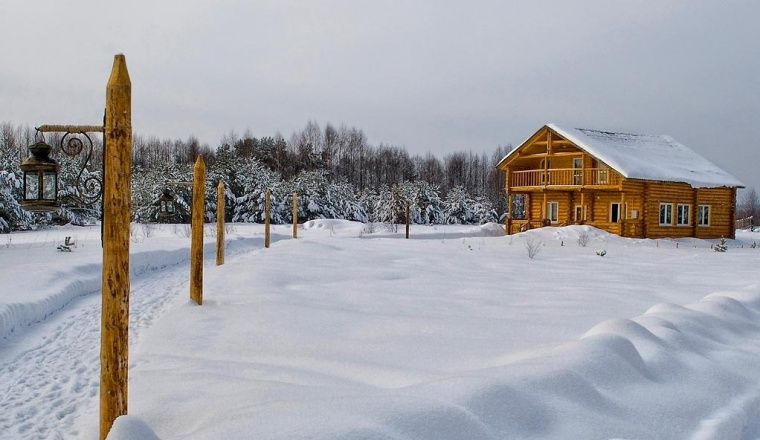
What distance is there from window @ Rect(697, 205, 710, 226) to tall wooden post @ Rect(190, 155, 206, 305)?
1068 inches

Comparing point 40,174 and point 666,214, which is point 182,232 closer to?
point 666,214

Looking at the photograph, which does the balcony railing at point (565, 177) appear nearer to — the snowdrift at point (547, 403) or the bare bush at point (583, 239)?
the bare bush at point (583, 239)

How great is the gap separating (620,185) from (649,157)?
4.92 m

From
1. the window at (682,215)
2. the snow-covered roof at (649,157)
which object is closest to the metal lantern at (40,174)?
the snow-covered roof at (649,157)

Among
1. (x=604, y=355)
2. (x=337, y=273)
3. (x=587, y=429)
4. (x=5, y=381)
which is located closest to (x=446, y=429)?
(x=587, y=429)

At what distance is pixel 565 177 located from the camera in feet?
90.0

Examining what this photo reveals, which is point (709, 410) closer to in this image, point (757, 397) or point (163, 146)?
point (757, 397)

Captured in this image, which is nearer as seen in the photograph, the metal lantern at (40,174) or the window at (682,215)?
the metal lantern at (40,174)

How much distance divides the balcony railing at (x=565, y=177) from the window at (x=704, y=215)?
590cm

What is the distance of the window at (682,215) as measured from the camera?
90.9ft


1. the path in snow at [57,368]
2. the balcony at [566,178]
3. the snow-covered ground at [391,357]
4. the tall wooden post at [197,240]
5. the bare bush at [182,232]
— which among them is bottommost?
the path in snow at [57,368]

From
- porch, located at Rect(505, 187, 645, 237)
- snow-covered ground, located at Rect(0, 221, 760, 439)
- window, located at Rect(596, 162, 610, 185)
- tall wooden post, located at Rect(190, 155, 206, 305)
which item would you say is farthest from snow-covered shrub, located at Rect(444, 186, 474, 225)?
tall wooden post, located at Rect(190, 155, 206, 305)

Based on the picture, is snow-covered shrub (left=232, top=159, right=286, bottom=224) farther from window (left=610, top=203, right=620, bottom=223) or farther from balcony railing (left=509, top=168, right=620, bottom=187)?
window (left=610, top=203, right=620, bottom=223)

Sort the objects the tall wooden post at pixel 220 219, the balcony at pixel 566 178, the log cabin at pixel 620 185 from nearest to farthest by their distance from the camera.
A: the tall wooden post at pixel 220 219
the balcony at pixel 566 178
the log cabin at pixel 620 185
